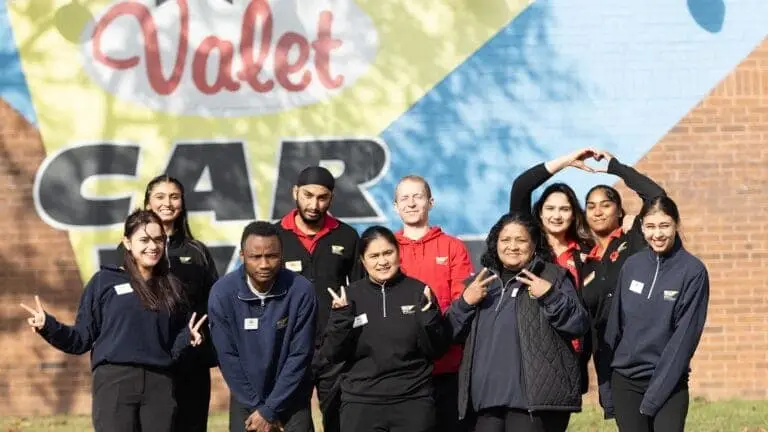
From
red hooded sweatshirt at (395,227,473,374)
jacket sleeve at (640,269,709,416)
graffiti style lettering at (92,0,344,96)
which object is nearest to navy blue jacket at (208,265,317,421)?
red hooded sweatshirt at (395,227,473,374)

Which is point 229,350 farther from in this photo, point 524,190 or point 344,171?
point 344,171

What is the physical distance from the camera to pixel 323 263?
316 inches

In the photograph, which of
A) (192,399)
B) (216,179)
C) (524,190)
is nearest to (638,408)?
(524,190)

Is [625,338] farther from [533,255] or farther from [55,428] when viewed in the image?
[55,428]

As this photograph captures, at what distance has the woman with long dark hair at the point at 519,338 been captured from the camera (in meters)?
6.99

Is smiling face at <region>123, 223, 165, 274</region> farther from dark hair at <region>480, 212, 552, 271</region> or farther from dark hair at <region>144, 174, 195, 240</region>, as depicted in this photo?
dark hair at <region>480, 212, 552, 271</region>

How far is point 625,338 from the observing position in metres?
7.33

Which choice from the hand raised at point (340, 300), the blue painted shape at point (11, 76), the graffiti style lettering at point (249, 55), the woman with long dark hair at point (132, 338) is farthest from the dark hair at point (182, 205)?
the blue painted shape at point (11, 76)

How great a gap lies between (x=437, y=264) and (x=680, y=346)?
1.50 meters

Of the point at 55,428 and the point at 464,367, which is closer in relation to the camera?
the point at 464,367

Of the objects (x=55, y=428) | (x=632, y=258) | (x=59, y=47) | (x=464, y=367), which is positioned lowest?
(x=55, y=428)

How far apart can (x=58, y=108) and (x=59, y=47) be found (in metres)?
0.51

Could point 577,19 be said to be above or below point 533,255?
above

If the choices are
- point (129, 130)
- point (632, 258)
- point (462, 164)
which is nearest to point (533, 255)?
point (632, 258)
